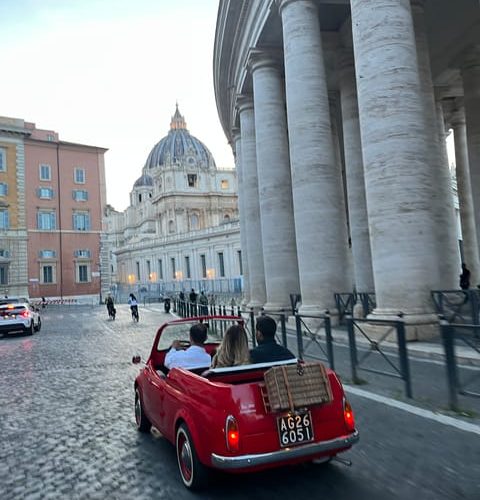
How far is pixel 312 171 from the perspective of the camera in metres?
13.9

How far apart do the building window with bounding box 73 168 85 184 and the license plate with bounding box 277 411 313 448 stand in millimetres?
54655

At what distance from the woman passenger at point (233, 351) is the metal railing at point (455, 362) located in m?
2.62

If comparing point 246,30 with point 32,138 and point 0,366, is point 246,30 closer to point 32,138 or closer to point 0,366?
point 0,366

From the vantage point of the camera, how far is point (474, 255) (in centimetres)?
2300

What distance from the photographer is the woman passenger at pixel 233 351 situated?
4516 mm

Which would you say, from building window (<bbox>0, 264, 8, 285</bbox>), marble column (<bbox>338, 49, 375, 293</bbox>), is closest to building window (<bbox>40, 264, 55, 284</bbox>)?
building window (<bbox>0, 264, 8, 285</bbox>)

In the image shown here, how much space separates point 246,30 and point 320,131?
27.3 feet

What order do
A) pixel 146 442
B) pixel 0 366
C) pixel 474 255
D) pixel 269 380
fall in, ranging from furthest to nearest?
pixel 474 255, pixel 0 366, pixel 146 442, pixel 269 380

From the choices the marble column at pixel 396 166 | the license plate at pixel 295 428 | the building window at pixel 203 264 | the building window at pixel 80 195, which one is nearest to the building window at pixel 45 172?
the building window at pixel 80 195

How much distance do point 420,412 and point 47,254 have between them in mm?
51927

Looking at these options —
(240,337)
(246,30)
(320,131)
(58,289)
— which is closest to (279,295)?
(320,131)

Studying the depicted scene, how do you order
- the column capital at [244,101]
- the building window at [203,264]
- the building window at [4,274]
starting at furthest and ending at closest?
the building window at [203,264], the building window at [4,274], the column capital at [244,101]

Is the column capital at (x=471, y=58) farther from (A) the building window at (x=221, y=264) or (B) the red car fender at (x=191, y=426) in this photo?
(A) the building window at (x=221, y=264)

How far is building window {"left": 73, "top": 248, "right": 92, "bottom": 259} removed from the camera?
54178 mm
